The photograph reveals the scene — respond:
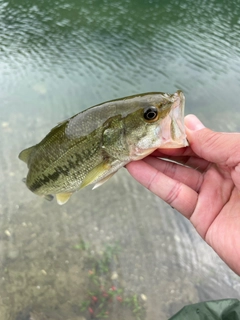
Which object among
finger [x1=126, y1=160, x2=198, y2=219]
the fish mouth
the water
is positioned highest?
the fish mouth

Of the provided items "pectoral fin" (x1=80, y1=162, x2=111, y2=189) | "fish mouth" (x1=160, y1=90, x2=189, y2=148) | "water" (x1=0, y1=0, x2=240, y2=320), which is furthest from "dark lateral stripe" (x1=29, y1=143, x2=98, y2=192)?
"water" (x1=0, y1=0, x2=240, y2=320)

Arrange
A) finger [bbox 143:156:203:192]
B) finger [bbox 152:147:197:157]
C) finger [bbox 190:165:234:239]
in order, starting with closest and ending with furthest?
1. finger [bbox 190:165:234:239]
2. finger [bbox 152:147:197:157]
3. finger [bbox 143:156:203:192]

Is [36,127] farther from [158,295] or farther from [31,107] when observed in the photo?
[158,295]

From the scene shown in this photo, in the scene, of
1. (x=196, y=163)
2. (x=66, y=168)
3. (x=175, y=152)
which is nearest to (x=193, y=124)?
(x=175, y=152)

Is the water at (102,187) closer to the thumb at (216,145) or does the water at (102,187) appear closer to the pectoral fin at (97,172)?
the pectoral fin at (97,172)

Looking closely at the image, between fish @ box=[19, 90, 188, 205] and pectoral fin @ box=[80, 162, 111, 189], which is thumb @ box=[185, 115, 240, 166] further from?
pectoral fin @ box=[80, 162, 111, 189]

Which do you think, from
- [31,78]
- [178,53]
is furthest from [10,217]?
[178,53]

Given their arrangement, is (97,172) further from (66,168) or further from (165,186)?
(165,186)

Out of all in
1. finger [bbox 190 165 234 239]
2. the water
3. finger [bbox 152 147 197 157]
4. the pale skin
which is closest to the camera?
the pale skin
